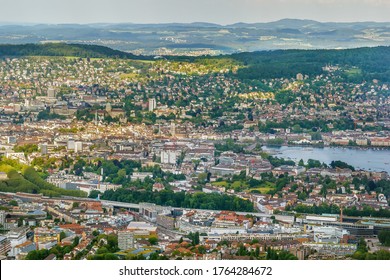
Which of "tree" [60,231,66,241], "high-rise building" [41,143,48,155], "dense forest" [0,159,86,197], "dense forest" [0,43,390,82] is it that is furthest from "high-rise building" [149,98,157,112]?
"tree" [60,231,66,241]

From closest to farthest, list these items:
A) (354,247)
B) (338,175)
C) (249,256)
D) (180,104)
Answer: (249,256) < (354,247) < (338,175) < (180,104)

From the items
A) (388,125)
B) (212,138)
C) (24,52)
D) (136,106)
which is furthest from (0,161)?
(24,52)

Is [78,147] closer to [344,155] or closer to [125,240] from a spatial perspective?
[344,155]

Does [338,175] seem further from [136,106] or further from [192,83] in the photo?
[192,83]

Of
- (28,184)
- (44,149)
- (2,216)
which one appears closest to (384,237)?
(2,216)

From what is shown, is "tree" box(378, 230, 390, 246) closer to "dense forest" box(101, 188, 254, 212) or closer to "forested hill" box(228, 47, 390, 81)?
"dense forest" box(101, 188, 254, 212)

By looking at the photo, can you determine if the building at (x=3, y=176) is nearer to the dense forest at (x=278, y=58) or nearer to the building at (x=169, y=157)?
the building at (x=169, y=157)

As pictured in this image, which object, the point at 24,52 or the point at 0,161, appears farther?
the point at 24,52

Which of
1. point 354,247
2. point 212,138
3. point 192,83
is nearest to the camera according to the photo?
point 354,247
